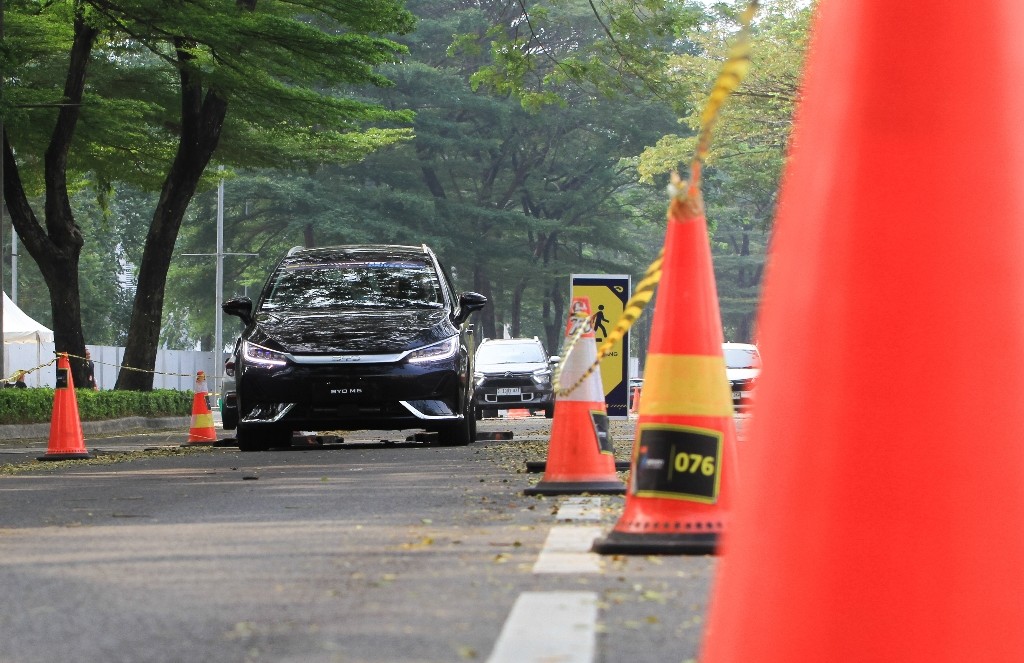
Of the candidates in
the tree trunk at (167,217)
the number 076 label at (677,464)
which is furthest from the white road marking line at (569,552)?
the tree trunk at (167,217)

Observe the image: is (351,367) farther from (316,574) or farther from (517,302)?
(517,302)

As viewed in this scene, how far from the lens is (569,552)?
242 inches

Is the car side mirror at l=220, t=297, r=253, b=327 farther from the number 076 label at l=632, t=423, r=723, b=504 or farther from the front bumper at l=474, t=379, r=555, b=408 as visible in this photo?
the front bumper at l=474, t=379, r=555, b=408

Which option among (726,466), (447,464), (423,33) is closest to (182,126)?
(447,464)

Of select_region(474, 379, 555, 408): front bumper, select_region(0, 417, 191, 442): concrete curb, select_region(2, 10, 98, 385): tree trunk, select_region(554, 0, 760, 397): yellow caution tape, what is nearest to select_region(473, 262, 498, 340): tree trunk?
select_region(474, 379, 555, 408): front bumper

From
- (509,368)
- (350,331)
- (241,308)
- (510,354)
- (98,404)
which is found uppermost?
(241,308)

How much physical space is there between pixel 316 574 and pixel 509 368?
2571 centimetres

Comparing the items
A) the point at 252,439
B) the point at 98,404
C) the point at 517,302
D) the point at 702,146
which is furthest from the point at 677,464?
the point at 517,302

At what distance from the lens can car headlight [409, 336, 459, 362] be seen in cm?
1513

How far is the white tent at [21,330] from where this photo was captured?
1565 inches

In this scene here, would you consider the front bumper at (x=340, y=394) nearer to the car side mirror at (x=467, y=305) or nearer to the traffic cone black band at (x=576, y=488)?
the car side mirror at (x=467, y=305)

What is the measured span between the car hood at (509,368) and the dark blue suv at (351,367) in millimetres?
14751

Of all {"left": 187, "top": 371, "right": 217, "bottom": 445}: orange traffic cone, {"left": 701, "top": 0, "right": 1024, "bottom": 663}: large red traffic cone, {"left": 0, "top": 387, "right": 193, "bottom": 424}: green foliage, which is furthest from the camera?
{"left": 0, "top": 387, "right": 193, "bottom": 424}: green foliage

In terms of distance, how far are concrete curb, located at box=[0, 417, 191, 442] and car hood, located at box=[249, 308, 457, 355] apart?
7092 millimetres
